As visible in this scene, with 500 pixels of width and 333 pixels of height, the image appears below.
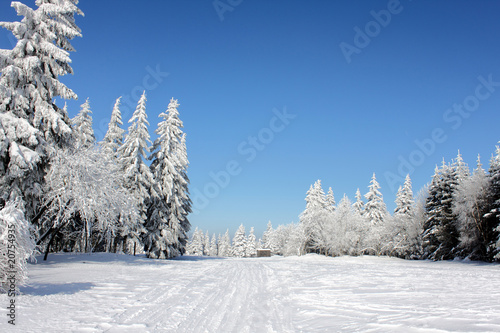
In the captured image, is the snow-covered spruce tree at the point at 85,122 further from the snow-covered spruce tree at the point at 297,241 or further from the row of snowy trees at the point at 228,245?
the row of snowy trees at the point at 228,245

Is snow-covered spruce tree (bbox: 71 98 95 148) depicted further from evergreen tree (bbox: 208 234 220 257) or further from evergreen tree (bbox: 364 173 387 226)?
evergreen tree (bbox: 208 234 220 257)

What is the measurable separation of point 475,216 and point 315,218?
87.1 feet

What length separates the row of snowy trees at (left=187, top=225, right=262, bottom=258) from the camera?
91.1 m

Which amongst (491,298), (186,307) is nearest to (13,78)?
(186,307)

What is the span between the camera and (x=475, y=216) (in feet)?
97.6

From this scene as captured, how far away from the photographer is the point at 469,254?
30453 mm

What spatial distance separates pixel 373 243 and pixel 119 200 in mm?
43906

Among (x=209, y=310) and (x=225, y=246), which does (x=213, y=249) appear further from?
(x=209, y=310)

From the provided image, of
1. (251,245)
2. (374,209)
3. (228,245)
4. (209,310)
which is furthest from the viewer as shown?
(228,245)

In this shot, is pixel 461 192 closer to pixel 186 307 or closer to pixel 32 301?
pixel 186 307

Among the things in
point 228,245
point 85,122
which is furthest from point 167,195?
point 228,245

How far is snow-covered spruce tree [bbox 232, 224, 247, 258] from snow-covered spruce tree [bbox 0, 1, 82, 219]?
259 ft

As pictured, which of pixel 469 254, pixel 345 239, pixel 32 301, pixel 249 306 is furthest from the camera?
pixel 345 239

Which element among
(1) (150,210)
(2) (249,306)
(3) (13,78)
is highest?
(3) (13,78)
